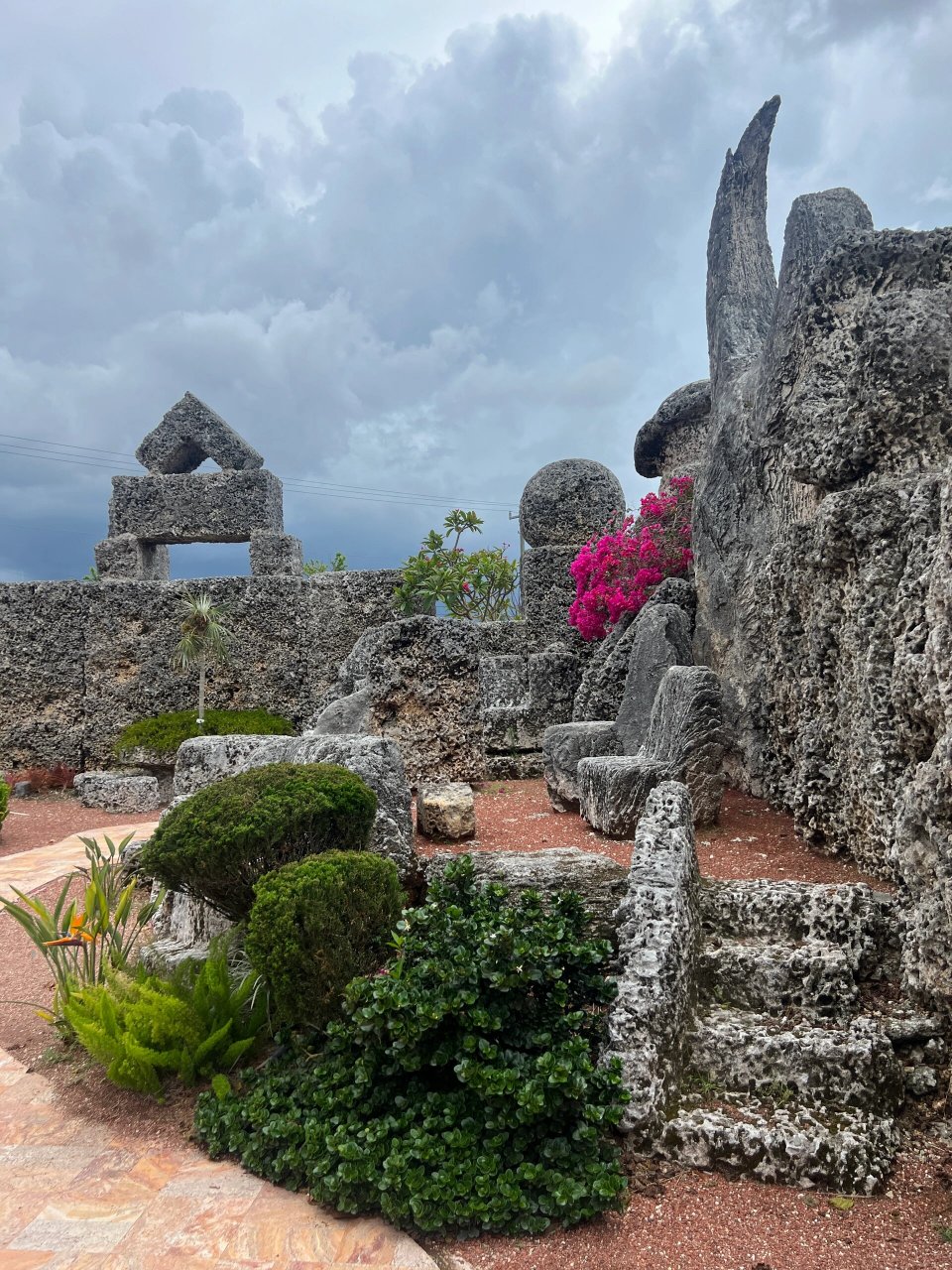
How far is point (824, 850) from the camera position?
5242mm

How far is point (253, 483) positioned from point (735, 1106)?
14553 millimetres

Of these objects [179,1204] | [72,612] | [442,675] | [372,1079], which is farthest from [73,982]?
[72,612]

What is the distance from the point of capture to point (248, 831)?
397cm

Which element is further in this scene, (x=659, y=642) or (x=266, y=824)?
(x=659, y=642)

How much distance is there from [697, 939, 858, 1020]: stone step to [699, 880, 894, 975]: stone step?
124mm

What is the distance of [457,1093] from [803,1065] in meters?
1.31

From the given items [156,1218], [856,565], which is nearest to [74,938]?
[156,1218]

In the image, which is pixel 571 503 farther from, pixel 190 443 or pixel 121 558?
pixel 121 558

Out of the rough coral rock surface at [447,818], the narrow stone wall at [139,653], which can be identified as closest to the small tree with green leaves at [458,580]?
the narrow stone wall at [139,653]

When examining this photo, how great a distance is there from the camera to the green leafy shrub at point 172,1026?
368 centimetres

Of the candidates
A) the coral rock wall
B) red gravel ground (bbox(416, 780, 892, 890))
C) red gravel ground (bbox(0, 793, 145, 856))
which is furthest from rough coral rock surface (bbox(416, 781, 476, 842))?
red gravel ground (bbox(0, 793, 145, 856))

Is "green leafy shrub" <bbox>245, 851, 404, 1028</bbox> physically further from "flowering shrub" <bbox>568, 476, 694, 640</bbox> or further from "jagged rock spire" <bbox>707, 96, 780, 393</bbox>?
"jagged rock spire" <bbox>707, 96, 780, 393</bbox>

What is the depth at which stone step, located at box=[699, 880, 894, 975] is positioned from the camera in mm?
3840

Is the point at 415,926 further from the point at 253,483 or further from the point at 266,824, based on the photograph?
the point at 253,483
